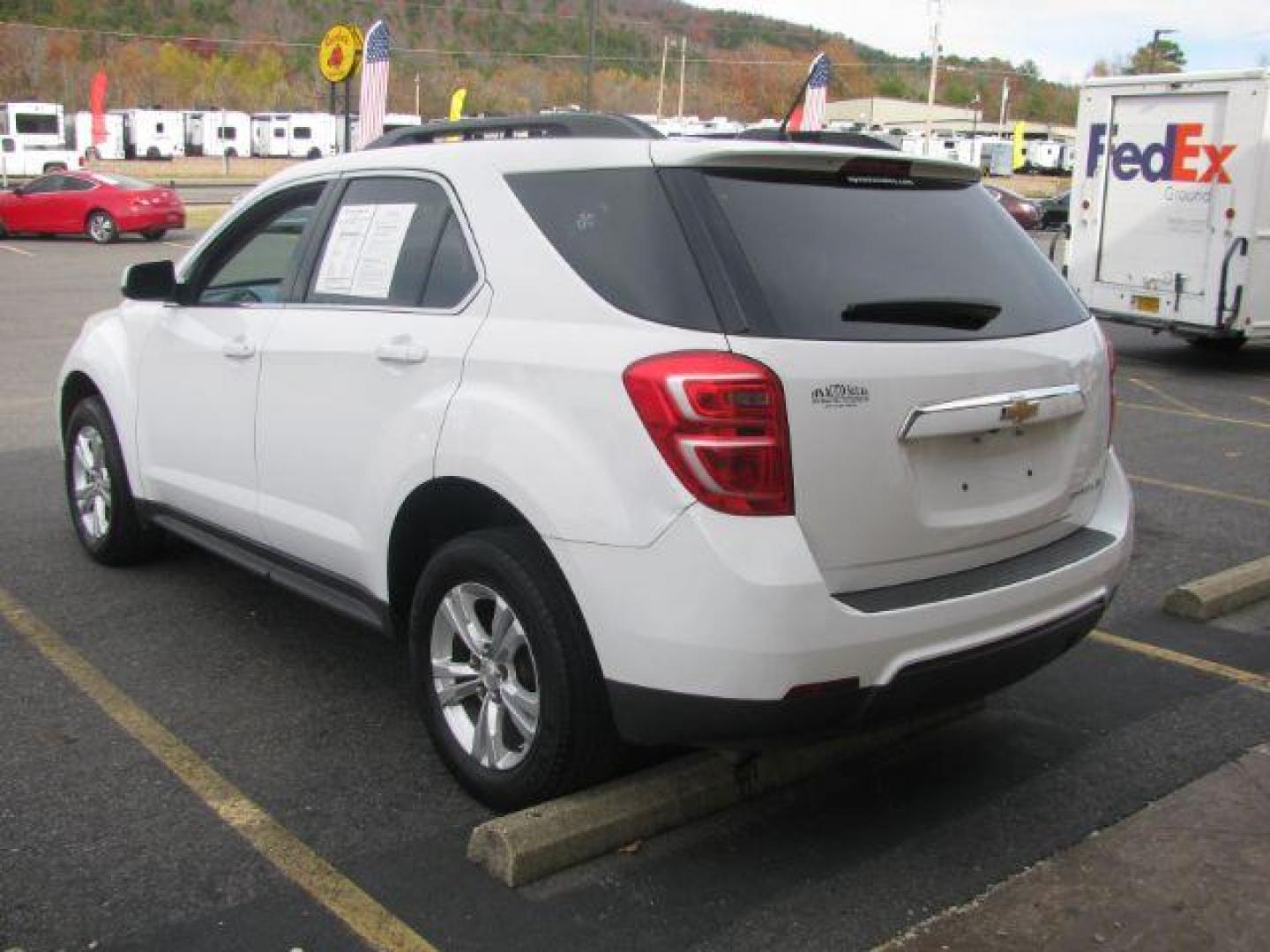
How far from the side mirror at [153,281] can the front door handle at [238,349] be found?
583mm

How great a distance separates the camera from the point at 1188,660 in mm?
4758

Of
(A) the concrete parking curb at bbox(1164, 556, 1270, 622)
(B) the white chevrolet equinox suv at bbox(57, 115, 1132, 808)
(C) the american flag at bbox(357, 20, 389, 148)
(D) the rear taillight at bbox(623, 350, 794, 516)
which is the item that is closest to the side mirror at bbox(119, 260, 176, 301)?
(B) the white chevrolet equinox suv at bbox(57, 115, 1132, 808)

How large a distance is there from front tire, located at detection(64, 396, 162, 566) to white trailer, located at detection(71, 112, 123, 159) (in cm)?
5268

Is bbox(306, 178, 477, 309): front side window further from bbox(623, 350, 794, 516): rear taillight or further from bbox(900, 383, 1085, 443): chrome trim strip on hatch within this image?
bbox(900, 383, 1085, 443): chrome trim strip on hatch

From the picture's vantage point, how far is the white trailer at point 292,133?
71625 millimetres

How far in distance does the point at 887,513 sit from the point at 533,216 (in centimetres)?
121

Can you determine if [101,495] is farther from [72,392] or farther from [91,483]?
[72,392]

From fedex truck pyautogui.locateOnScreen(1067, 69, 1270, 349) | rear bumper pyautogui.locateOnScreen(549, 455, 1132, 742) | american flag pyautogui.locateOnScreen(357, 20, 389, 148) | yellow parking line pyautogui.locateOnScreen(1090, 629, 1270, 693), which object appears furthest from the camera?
american flag pyautogui.locateOnScreen(357, 20, 389, 148)

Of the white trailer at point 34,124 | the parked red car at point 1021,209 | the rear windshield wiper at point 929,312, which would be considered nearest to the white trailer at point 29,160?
A: the white trailer at point 34,124

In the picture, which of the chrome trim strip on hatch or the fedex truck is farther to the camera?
the fedex truck

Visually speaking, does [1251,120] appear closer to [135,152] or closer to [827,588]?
[827,588]

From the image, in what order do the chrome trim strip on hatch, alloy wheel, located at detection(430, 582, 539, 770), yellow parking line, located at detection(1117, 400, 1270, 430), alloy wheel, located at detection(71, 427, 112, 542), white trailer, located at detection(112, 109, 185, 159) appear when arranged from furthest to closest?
white trailer, located at detection(112, 109, 185, 159)
yellow parking line, located at detection(1117, 400, 1270, 430)
alloy wheel, located at detection(71, 427, 112, 542)
alloy wheel, located at detection(430, 582, 539, 770)
the chrome trim strip on hatch

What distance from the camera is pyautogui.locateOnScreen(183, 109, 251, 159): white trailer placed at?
71.6m

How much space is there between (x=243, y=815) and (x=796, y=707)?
1582mm
